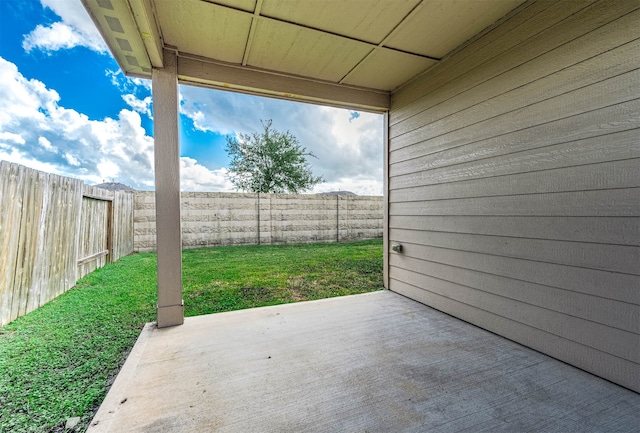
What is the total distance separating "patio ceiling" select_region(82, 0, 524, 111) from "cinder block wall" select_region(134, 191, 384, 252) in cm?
488

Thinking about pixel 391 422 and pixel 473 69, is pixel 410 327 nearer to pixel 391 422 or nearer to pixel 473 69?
pixel 391 422

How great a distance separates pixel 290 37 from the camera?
214 cm

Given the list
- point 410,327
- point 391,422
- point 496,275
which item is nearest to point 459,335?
point 410,327

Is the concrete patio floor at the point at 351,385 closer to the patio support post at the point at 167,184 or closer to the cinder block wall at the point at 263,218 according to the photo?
the patio support post at the point at 167,184

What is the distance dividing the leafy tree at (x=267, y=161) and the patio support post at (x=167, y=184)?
8578 mm

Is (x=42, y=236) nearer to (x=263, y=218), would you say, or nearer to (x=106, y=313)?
(x=106, y=313)

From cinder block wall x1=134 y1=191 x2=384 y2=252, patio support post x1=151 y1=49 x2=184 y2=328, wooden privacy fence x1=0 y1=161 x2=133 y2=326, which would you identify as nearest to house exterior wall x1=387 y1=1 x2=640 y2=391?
patio support post x1=151 y1=49 x2=184 y2=328

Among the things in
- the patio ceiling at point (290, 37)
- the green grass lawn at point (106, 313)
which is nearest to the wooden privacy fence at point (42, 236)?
the green grass lawn at point (106, 313)

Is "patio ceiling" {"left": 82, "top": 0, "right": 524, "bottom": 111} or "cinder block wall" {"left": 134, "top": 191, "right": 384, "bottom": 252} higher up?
"patio ceiling" {"left": 82, "top": 0, "right": 524, "bottom": 111}

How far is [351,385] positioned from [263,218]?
6370 mm

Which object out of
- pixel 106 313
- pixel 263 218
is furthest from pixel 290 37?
pixel 263 218

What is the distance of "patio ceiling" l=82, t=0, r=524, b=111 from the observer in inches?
69.5

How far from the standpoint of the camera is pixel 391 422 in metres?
1.18

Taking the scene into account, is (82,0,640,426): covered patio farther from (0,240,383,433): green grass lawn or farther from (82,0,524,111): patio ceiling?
(0,240,383,433): green grass lawn
